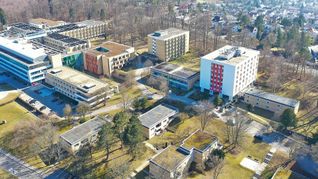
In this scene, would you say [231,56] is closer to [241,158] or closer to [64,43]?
[241,158]

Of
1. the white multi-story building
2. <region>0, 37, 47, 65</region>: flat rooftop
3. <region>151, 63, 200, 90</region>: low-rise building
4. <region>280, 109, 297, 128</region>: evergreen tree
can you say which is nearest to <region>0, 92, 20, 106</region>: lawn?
<region>0, 37, 47, 65</region>: flat rooftop

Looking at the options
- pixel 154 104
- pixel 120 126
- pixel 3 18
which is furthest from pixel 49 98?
pixel 3 18

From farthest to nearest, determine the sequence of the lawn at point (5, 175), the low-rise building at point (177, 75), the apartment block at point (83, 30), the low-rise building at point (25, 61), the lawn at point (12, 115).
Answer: the apartment block at point (83, 30) → the low-rise building at point (25, 61) → the low-rise building at point (177, 75) → the lawn at point (12, 115) → the lawn at point (5, 175)

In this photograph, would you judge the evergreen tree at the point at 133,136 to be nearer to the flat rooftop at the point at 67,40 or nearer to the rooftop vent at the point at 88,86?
the rooftop vent at the point at 88,86

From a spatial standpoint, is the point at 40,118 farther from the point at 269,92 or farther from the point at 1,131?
the point at 269,92

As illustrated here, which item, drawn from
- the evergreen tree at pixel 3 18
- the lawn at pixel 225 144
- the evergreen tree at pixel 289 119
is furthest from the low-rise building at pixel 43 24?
the evergreen tree at pixel 289 119

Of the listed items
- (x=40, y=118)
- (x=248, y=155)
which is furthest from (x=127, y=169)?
(x=40, y=118)
